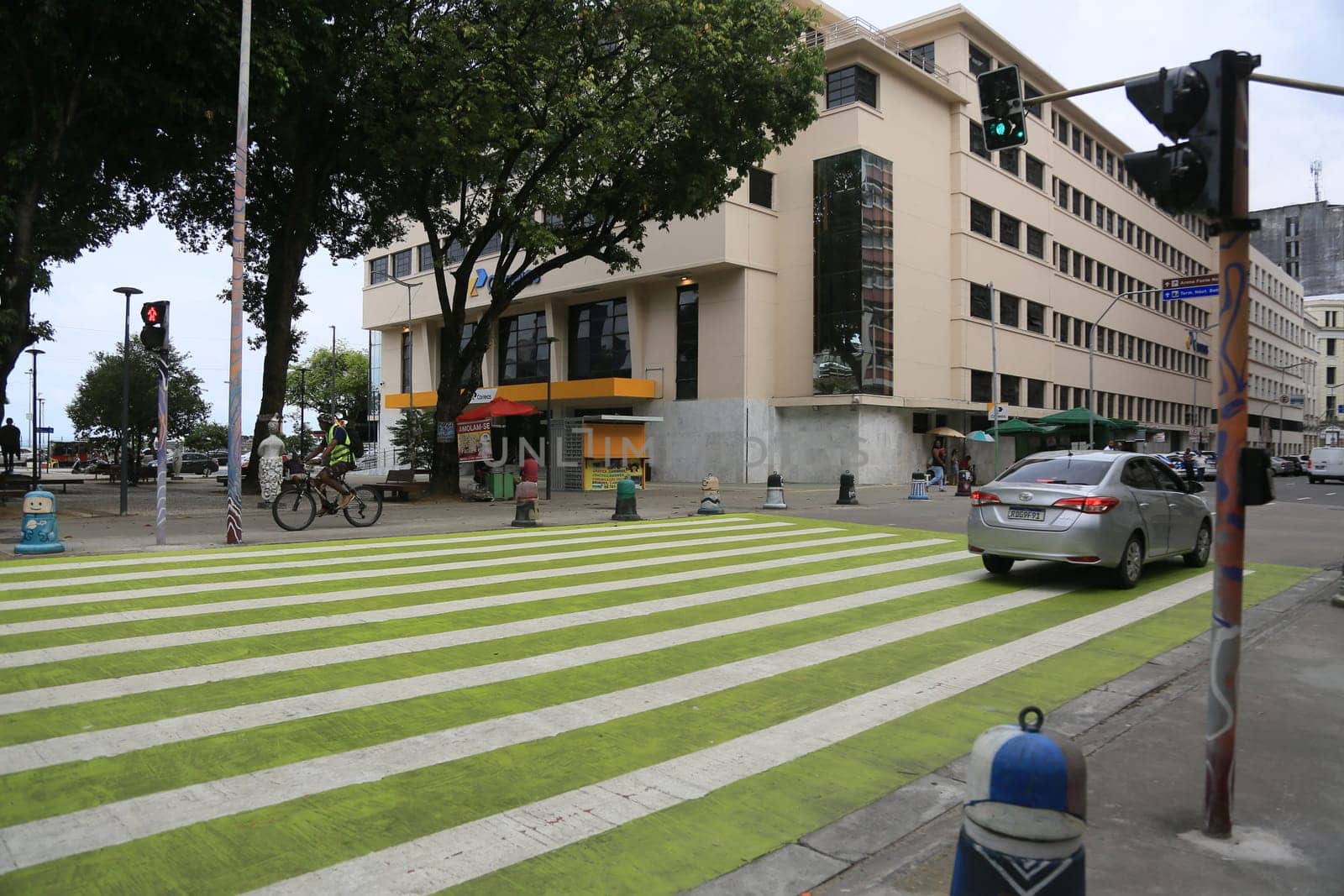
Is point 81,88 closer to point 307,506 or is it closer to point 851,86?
point 307,506

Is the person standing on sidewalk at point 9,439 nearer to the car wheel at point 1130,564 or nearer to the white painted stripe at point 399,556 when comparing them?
the white painted stripe at point 399,556

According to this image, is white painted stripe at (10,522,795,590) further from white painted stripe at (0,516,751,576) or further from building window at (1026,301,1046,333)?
building window at (1026,301,1046,333)

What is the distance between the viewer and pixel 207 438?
271ft

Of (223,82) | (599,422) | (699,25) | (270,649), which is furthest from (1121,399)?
(270,649)

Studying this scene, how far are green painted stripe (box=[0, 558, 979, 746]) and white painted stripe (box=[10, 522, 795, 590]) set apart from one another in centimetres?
373

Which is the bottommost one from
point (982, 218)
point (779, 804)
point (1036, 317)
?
point (779, 804)

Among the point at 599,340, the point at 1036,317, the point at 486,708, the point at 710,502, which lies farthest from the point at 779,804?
the point at 1036,317

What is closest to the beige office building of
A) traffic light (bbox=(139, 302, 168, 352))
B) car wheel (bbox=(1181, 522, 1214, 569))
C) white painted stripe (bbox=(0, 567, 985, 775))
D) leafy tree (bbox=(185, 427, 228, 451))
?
traffic light (bbox=(139, 302, 168, 352))

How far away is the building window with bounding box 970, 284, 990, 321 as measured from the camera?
141 feet

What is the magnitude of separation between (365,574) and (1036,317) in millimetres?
45357

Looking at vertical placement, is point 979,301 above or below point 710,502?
above

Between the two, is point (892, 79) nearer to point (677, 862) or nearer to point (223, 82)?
point (223, 82)

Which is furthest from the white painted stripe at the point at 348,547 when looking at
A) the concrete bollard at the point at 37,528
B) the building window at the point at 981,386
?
the building window at the point at 981,386

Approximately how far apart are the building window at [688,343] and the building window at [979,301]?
44.3 ft
